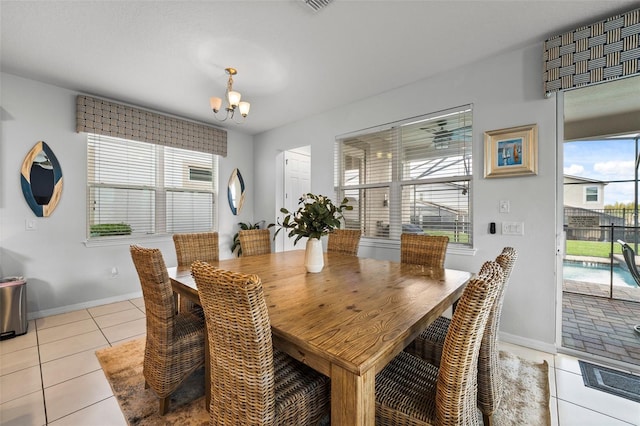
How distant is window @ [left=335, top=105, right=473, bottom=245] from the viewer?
2.81m

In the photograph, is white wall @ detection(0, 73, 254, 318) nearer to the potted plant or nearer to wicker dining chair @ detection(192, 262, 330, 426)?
the potted plant

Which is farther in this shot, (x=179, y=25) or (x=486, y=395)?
(x=179, y=25)

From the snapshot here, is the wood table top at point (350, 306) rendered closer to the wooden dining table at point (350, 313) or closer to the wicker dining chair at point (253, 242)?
the wooden dining table at point (350, 313)

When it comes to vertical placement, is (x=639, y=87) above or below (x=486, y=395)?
above

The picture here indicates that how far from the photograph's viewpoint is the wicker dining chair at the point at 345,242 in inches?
115

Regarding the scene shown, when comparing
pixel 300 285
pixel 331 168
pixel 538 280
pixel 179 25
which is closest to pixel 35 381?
pixel 300 285

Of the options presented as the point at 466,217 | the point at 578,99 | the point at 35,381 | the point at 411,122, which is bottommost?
the point at 35,381

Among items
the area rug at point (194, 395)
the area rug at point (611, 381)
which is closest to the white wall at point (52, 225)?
the area rug at point (194, 395)

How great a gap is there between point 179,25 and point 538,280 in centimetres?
372

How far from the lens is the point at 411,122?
3.11 metres

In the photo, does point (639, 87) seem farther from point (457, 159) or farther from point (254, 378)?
point (254, 378)

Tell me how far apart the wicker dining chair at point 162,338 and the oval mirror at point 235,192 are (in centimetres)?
323

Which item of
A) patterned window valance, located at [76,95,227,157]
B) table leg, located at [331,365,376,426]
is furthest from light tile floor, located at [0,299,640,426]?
patterned window valance, located at [76,95,227,157]

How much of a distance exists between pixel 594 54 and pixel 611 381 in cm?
244
